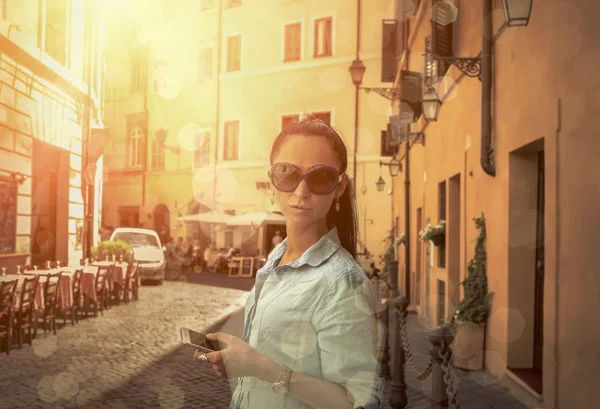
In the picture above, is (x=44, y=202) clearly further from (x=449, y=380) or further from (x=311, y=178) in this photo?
(x=311, y=178)

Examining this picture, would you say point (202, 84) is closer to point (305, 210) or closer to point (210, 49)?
point (210, 49)

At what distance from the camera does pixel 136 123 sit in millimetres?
32125

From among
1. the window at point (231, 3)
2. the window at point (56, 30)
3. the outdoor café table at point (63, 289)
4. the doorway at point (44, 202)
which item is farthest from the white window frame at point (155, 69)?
the outdoor café table at point (63, 289)

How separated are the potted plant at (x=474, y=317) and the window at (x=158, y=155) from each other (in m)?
25.2

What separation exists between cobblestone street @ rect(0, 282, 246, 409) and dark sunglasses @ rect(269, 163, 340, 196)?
4.47 metres

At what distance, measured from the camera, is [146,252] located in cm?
1903

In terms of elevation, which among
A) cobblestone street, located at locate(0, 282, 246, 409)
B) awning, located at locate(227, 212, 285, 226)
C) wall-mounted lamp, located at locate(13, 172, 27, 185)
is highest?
wall-mounted lamp, located at locate(13, 172, 27, 185)

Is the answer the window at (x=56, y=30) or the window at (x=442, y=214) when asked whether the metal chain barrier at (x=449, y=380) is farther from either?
the window at (x=56, y=30)

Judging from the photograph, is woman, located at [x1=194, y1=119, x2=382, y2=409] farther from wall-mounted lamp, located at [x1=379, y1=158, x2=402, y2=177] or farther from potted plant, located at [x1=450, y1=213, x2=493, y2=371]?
wall-mounted lamp, located at [x1=379, y1=158, x2=402, y2=177]

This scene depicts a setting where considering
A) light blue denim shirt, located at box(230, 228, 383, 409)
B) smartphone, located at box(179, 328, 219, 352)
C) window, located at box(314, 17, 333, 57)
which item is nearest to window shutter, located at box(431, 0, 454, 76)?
light blue denim shirt, located at box(230, 228, 383, 409)

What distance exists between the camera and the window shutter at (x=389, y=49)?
1948cm

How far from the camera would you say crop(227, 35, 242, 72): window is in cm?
2901

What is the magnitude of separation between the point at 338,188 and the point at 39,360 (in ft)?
22.4

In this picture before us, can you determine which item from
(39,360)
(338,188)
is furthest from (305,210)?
(39,360)
